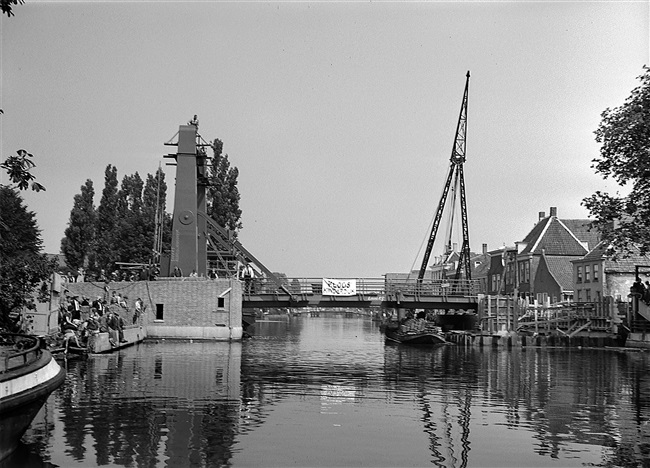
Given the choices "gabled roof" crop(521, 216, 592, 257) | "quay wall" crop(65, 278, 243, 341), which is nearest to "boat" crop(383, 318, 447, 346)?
"quay wall" crop(65, 278, 243, 341)

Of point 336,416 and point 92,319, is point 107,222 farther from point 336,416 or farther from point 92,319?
point 336,416

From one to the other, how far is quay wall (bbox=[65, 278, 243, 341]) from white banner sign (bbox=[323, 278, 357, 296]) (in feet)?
25.5

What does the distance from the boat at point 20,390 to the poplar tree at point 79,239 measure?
67.9 m

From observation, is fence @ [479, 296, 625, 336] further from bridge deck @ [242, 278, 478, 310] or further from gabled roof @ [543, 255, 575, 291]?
gabled roof @ [543, 255, 575, 291]

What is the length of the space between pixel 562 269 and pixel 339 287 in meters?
26.3

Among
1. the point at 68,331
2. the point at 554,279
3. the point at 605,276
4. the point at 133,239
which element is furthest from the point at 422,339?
the point at 133,239

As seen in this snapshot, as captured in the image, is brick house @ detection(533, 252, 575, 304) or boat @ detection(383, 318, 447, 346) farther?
brick house @ detection(533, 252, 575, 304)

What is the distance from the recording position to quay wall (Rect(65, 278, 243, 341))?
5331 cm

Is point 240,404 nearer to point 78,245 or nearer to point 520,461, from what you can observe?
point 520,461

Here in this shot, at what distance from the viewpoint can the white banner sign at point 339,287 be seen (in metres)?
58.9

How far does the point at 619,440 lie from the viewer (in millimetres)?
17125

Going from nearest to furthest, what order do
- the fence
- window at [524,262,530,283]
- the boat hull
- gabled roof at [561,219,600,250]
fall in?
the fence < the boat hull < gabled roof at [561,219,600,250] < window at [524,262,530,283]

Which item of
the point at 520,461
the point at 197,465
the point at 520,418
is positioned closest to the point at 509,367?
the point at 520,418

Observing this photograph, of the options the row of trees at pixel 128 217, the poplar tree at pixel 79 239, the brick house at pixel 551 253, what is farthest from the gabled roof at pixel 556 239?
the poplar tree at pixel 79 239
